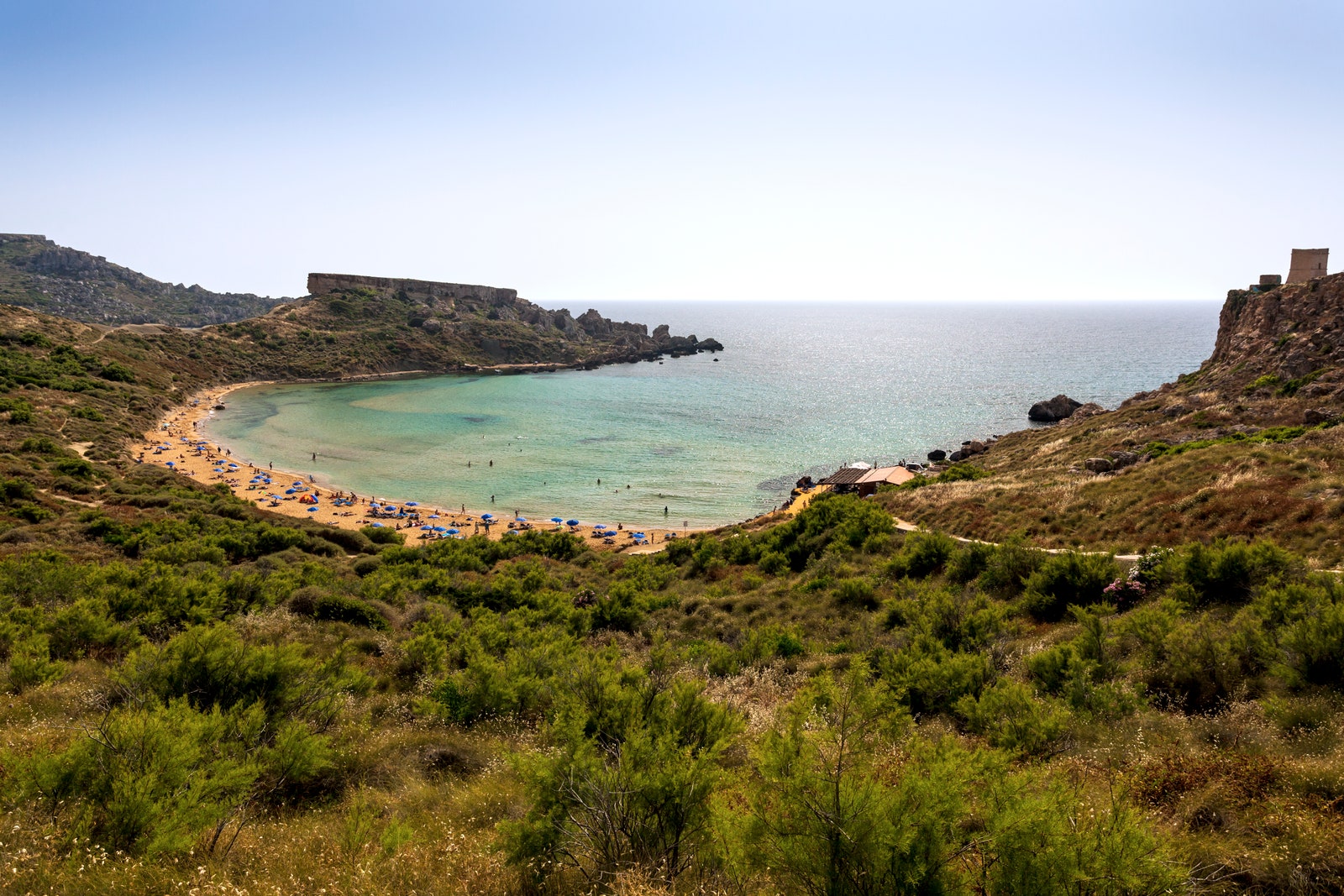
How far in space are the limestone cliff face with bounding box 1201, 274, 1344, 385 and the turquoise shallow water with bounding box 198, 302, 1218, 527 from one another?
2119 centimetres

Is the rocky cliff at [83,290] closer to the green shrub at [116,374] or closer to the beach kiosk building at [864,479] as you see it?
the green shrub at [116,374]

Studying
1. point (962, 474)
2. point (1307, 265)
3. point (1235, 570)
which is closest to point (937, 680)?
point (1235, 570)

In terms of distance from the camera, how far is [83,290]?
162750mm

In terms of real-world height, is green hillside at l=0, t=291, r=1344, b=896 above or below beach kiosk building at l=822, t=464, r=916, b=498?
above

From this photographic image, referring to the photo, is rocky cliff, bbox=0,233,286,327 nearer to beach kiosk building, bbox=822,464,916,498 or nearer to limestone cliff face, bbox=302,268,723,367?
limestone cliff face, bbox=302,268,723,367

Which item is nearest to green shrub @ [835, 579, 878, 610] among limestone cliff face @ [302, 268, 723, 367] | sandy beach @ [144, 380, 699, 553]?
sandy beach @ [144, 380, 699, 553]

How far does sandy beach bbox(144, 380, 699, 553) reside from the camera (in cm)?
3484

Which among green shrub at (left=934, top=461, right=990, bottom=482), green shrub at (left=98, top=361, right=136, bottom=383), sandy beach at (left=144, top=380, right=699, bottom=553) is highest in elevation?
green shrub at (left=98, top=361, right=136, bottom=383)

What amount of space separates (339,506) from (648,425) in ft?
112

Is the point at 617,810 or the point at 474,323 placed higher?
the point at 474,323

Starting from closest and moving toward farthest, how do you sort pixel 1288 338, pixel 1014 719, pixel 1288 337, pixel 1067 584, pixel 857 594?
pixel 1014 719
pixel 1067 584
pixel 857 594
pixel 1288 338
pixel 1288 337

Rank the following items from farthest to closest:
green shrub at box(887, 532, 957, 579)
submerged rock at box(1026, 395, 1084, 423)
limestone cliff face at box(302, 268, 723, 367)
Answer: limestone cliff face at box(302, 268, 723, 367)
submerged rock at box(1026, 395, 1084, 423)
green shrub at box(887, 532, 957, 579)

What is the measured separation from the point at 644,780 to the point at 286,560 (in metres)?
20.1

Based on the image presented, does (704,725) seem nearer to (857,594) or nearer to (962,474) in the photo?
(857,594)
